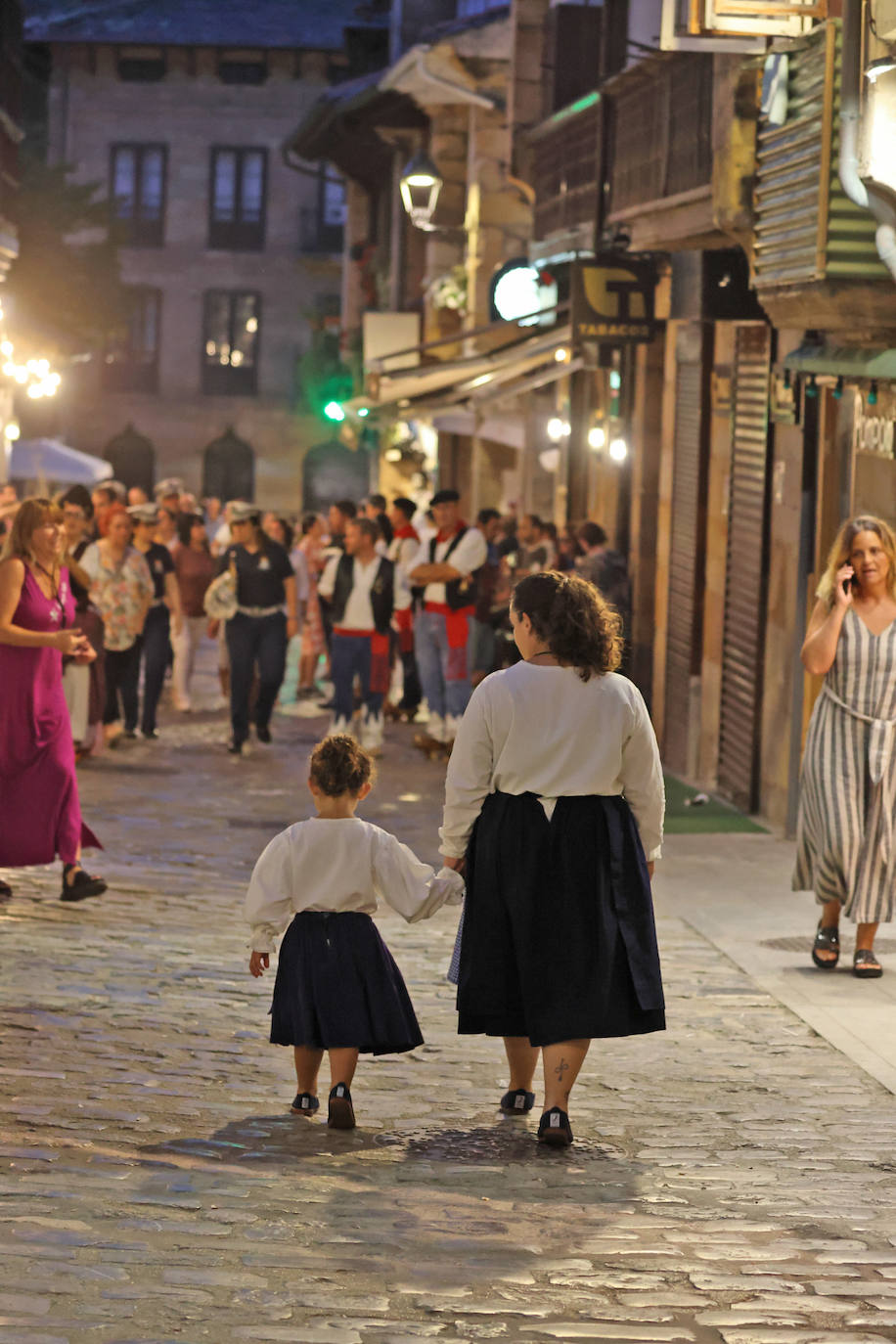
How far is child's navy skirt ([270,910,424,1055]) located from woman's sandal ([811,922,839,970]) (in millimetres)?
2971

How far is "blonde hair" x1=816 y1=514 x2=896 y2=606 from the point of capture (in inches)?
384

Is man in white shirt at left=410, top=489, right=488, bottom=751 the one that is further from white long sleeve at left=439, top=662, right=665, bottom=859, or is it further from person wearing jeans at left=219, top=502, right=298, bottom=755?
white long sleeve at left=439, top=662, right=665, bottom=859

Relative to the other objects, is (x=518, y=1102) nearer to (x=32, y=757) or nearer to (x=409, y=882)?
(x=409, y=882)

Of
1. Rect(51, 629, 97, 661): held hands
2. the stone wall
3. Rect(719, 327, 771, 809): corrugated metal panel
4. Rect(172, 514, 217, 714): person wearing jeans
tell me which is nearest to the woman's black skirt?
Rect(51, 629, 97, 661): held hands

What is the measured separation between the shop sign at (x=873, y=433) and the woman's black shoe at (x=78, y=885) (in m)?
4.55

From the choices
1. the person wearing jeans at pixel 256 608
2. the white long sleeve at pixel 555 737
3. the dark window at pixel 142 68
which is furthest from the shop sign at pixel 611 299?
the dark window at pixel 142 68

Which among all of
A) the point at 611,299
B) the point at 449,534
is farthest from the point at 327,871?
the point at 611,299

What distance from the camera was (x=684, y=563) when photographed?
17.8 metres

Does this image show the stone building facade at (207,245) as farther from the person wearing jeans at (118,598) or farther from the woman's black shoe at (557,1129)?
the woman's black shoe at (557,1129)

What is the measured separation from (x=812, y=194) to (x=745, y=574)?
4290 millimetres

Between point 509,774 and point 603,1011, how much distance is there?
2.51 feet

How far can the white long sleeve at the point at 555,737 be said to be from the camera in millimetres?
7043

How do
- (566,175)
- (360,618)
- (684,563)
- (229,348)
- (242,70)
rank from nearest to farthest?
(360,618)
(684,563)
(566,175)
(242,70)
(229,348)

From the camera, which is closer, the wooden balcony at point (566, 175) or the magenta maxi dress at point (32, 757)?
the magenta maxi dress at point (32, 757)
